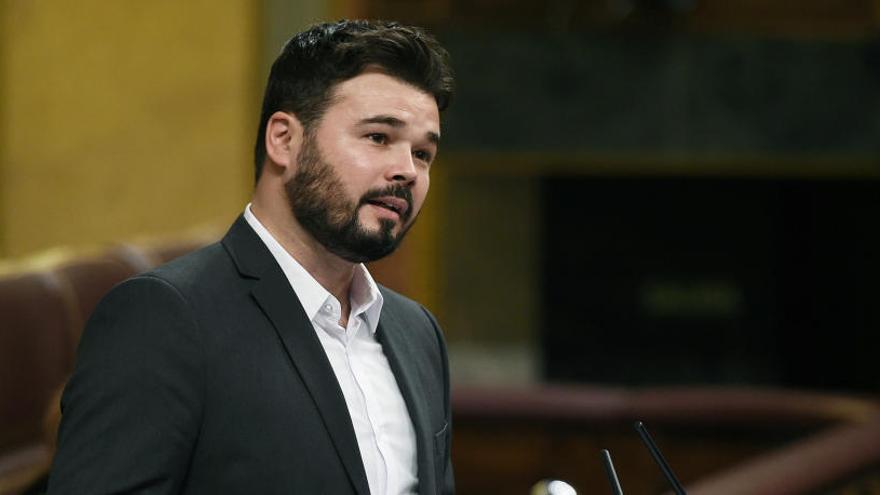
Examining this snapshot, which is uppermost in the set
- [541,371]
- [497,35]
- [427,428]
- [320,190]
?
[497,35]

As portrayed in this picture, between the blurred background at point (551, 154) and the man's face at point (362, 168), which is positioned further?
the blurred background at point (551, 154)

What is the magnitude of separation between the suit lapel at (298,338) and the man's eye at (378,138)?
0.28ft

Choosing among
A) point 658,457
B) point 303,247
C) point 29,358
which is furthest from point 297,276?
point 29,358

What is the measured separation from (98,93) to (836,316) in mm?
2017

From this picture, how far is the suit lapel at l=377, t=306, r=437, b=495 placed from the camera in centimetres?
73

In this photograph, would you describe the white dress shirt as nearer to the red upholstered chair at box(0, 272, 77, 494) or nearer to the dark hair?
the dark hair

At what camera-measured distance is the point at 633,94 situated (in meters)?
3.10

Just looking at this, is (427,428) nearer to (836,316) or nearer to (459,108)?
(459,108)

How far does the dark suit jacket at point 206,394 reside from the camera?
62cm

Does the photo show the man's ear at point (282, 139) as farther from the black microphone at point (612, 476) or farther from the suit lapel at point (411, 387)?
the black microphone at point (612, 476)

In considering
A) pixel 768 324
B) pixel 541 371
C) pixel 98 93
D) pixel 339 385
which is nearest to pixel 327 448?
pixel 339 385

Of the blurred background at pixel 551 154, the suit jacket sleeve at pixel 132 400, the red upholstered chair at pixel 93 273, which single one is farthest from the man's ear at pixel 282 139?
the blurred background at pixel 551 154

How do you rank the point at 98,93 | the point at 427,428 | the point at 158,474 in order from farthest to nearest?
the point at 98,93 < the point at 427,428 < the point at 158,474

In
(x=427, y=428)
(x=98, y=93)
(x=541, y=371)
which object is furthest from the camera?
(x=541, y=371)
